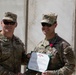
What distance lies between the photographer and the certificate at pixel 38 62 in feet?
11.7

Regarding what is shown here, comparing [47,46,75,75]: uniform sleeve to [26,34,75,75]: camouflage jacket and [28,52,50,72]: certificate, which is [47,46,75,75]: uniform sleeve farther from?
[28,52,50,72]: certificate

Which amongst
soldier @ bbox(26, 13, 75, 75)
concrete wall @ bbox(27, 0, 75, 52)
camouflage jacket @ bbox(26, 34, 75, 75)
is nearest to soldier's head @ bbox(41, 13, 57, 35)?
soldier @ bbox(26, 13, 75, 75)

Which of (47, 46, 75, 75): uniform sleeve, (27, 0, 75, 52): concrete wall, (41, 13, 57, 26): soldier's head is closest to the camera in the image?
(47, 46, 75, 75): uniform sleeve

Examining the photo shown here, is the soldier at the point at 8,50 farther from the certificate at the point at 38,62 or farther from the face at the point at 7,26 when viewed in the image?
the certificate at the point at 38,62

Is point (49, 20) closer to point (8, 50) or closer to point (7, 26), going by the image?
point (7, 26)

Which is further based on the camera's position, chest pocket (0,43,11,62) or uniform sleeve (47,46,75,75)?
chest pocket (0,43,11,62)

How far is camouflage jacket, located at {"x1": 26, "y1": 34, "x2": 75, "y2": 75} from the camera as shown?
3.47m

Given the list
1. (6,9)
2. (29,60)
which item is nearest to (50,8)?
(6,9)

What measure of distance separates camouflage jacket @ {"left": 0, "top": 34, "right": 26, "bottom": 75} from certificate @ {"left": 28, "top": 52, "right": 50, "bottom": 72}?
166mm

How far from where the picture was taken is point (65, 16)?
5.20 metres

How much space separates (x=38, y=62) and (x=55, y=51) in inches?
9.9

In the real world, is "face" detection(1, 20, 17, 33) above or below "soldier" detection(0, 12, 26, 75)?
above

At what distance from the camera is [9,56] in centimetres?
365

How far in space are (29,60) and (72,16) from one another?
167 cm
